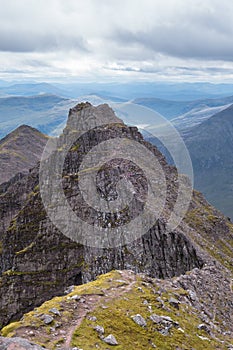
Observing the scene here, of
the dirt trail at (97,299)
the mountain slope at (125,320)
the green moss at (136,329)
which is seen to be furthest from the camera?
the dirt trail at (97,299)

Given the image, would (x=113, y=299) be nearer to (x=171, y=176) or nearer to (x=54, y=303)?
(x=54, y=303)

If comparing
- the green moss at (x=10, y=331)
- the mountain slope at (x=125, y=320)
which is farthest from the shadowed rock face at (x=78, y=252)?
the green moss at (x=10, y=331)

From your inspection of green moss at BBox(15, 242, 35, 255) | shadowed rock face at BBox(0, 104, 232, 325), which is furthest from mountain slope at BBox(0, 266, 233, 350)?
green moss at BBox(15, 242, 35, 255)

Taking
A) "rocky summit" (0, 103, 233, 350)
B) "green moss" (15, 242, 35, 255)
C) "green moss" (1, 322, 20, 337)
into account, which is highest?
"green moss" (1, 322, 20, 337)

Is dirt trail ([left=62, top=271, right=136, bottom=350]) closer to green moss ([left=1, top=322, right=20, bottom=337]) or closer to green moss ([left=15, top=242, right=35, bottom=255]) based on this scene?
green moss ([left=1, top=322, right=20, bottom=337])

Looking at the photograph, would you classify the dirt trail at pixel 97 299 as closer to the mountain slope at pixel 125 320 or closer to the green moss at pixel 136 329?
→ the mountain slope at pixel 125 320

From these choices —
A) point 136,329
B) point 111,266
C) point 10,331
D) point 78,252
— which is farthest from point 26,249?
point 10,331

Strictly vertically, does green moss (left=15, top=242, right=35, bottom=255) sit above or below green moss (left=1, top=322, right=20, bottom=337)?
below

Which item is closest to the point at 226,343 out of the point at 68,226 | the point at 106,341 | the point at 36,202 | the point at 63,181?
the point at 106,341
